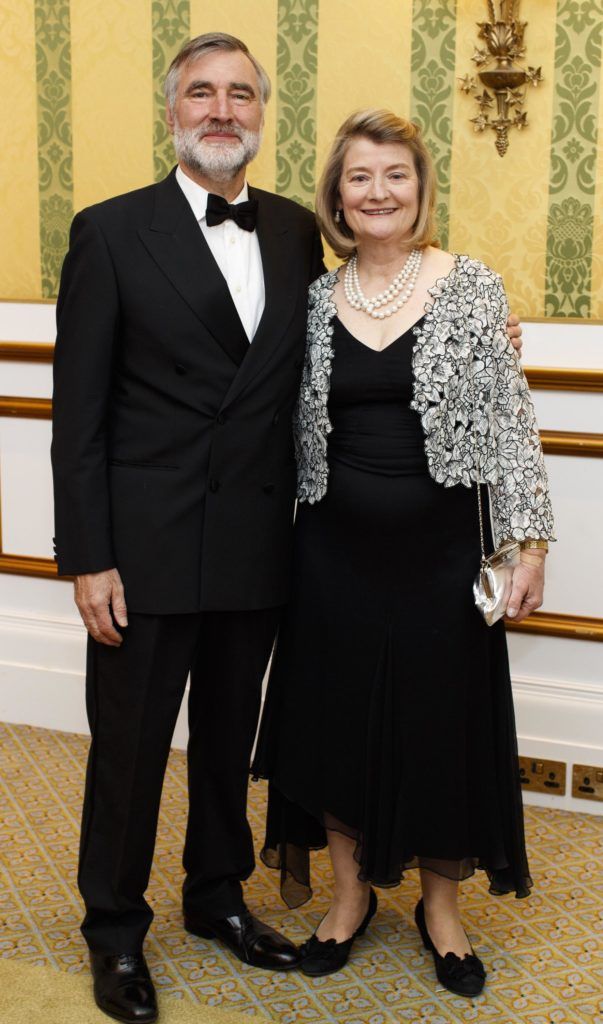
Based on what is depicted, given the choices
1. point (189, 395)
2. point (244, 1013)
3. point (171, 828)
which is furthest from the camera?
point (171, 828)

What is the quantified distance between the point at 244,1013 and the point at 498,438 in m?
1.23

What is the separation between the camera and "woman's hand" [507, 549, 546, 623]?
2338mm

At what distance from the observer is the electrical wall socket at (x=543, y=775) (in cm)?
337

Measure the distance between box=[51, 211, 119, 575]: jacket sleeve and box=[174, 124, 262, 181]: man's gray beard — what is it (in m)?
0.23

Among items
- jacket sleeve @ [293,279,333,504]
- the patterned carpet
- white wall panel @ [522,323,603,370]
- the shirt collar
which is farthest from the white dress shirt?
the patterned carpet

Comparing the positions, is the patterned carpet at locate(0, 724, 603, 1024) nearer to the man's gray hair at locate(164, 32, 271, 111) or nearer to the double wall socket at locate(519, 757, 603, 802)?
the double wall socket at locate(519, 757, 603, 802)

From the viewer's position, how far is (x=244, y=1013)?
94.3 inches

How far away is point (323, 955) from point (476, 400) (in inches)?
47.8

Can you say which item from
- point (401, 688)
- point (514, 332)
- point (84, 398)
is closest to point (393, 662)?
point (401, 688)

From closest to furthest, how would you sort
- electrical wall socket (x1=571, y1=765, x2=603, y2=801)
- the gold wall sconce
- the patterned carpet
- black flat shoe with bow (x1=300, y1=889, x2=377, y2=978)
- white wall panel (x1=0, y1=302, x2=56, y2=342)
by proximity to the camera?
the patterned carpet
black flat shoe with bow (x1=300, y1=889, x2=377, y2=978)
the gold wall sconce
electrical wall socket (x1=571, y1=765, x2=603, y2=801)
white wall panel (x1=0, y1=302, x2=56, y2=342)

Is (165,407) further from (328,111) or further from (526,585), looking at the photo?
(328,111)

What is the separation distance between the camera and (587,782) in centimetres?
334

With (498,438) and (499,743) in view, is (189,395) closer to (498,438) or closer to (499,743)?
(498,438)


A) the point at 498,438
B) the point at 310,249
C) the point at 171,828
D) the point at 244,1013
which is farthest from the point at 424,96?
the point at 244,1013
